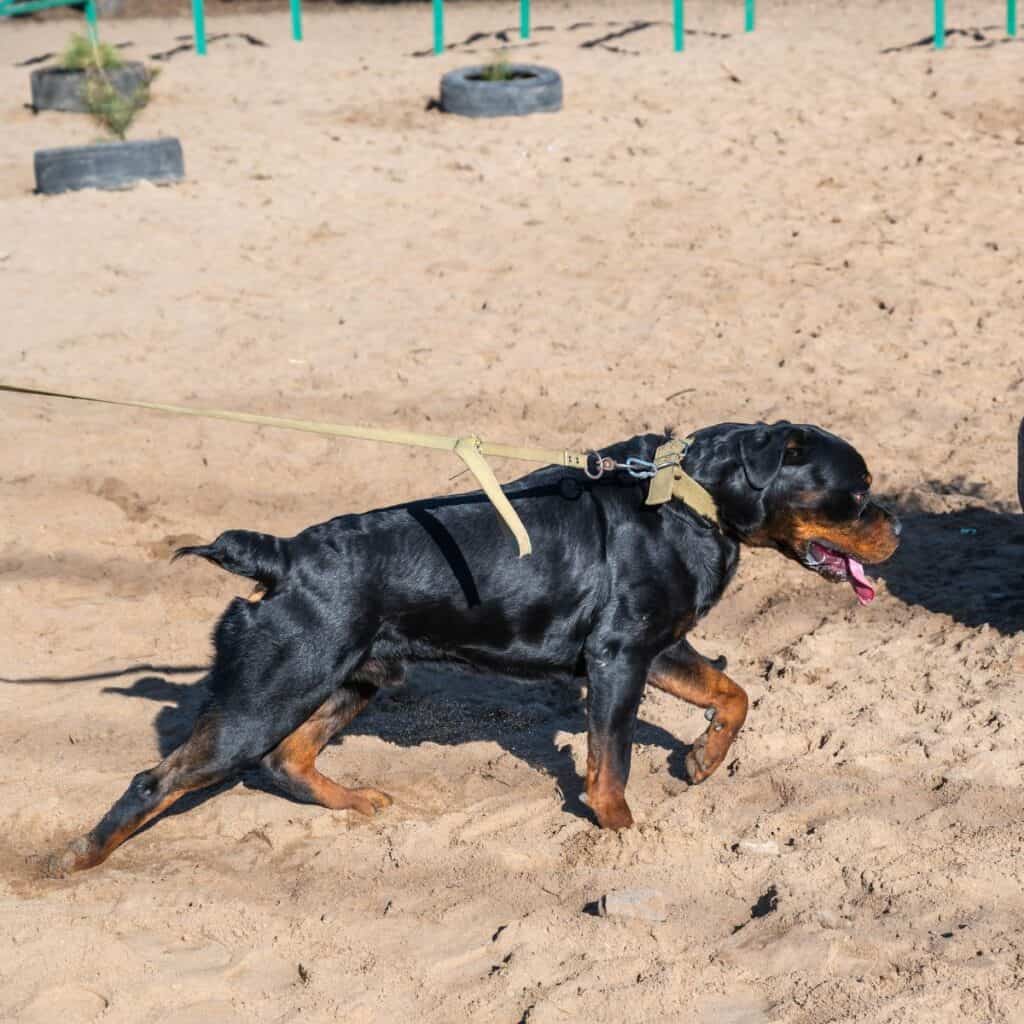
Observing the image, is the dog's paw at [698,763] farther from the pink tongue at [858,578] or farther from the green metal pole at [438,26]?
the green metal pole at [438,26]

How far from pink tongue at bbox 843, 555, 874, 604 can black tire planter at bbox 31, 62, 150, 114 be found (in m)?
12.2

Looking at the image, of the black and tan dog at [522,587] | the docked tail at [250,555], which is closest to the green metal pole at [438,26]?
the black and tan dog at [522,587]

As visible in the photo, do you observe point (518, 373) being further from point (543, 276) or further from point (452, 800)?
point (452, 800)

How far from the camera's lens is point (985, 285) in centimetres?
1002

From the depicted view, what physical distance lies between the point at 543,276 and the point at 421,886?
6.50 metres

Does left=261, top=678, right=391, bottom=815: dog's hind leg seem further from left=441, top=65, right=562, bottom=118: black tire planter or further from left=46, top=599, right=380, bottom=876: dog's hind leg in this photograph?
left=441, top=65, right=562, bottom=118: black tire planter

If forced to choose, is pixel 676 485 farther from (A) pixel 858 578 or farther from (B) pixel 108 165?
(B) pixel 108 165

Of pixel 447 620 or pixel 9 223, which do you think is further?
pixel 9 223

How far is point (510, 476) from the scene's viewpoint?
7.78 meters

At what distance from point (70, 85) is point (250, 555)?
41.4 ft

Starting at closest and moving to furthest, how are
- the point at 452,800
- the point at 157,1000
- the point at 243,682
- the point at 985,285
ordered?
the point at 157,1000
the point at 243,682
the point at 452,800
the point at 985,285

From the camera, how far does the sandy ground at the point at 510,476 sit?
442cm

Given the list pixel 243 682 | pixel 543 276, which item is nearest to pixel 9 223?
pixel 543 276

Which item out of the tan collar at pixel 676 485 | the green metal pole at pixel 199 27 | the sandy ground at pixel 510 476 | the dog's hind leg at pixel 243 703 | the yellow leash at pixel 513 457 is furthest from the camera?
the green metal pole at pixel 199 27
